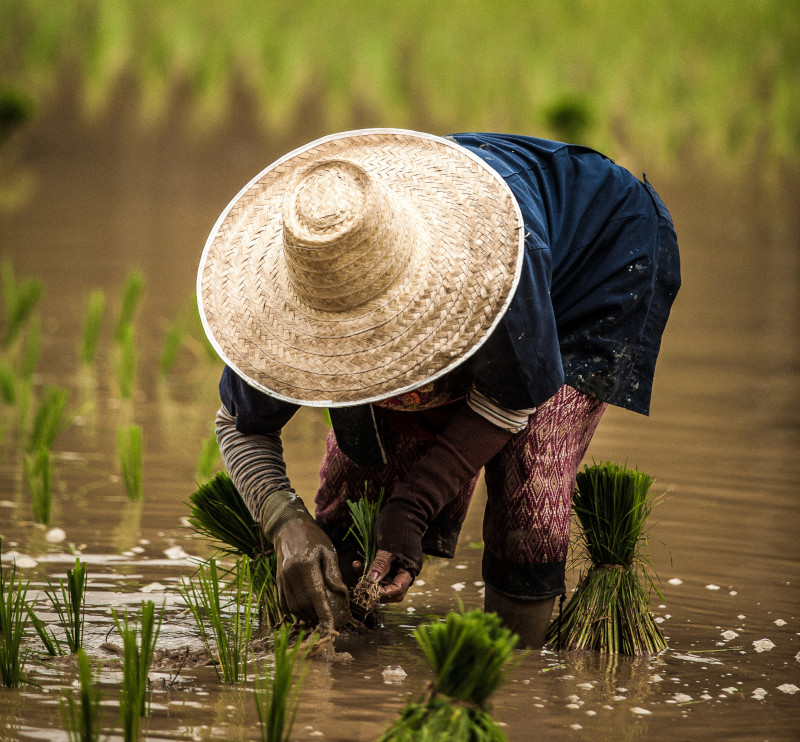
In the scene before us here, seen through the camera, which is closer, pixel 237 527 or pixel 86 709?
pixel 86 709

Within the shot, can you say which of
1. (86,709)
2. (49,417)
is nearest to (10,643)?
(86,709)

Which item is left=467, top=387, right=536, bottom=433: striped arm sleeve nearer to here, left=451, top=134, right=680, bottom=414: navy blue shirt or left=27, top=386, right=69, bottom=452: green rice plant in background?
left=451, top=134, right=680, bottom=414: navy blue shirt

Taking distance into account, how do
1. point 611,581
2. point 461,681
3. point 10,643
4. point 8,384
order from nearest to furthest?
1. point 461,681
2. point 10,643
3. point 611,581
4. point 8,384

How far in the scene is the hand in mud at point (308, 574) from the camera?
2.27 m

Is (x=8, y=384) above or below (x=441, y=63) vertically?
below

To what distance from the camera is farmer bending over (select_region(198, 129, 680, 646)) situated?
2.05 m

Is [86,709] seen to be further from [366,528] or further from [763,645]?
[763,645]

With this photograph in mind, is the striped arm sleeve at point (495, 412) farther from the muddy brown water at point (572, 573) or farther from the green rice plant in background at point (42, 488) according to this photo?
the green rice plant in background at point (42, 488)

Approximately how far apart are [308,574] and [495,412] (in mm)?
468

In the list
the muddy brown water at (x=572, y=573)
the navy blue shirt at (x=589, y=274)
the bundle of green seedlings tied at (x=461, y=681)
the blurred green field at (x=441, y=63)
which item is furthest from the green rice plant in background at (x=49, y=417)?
the blurred green field at (x=441, y=63)

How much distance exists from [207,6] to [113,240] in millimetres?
4211

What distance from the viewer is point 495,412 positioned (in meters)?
2.25

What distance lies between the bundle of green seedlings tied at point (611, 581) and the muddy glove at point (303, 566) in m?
0.55

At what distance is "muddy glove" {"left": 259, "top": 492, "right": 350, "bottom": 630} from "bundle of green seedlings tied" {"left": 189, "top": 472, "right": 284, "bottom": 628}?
20 cm
